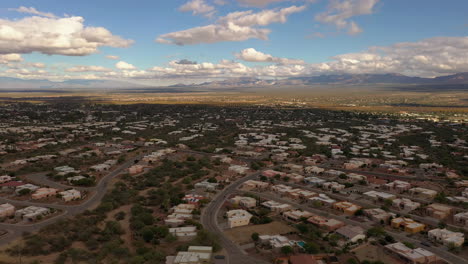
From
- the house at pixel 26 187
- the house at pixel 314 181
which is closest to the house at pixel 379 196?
the house at pixel 314 181

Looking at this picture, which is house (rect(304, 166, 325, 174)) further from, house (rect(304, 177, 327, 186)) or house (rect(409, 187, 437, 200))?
house (rect(409, 187, 437, 200))

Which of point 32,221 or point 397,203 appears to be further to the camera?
point 397,203

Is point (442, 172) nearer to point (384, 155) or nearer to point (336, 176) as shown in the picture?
point (384, 155)

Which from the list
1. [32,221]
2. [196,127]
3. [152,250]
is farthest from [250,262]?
[196,127]

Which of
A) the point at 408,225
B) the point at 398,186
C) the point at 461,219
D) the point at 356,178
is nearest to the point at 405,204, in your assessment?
the point at 461,219

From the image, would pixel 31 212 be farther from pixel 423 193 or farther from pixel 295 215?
pixel 423 193

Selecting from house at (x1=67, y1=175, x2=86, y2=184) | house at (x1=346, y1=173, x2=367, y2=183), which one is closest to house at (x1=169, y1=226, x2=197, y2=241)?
house at (x1=67, y1=175, x2=86, y2=184)
